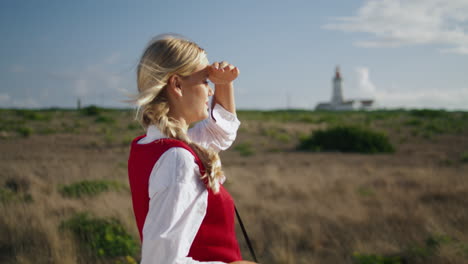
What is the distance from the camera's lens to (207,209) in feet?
3.94

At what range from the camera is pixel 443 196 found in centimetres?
686

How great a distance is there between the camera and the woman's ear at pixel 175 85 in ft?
4.31

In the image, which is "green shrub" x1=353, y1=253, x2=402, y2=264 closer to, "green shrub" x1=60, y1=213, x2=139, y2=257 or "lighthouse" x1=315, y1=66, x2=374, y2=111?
"green shrub" x1=60, y1=213, x2=139, y2=257

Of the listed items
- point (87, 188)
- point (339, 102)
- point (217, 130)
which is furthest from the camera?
point (339, 102)

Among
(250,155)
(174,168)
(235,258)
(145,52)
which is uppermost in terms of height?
(145,52)

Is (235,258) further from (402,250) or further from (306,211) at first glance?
(306,211)

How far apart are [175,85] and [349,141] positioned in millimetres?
18792

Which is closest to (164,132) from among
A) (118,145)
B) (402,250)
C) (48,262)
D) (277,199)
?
(48,262)

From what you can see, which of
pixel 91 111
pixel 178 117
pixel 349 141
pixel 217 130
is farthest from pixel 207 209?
pixel 91 111

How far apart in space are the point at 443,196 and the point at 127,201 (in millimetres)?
5425

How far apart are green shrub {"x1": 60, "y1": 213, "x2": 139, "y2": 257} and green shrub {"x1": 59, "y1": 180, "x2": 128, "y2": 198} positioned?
86.0 inches

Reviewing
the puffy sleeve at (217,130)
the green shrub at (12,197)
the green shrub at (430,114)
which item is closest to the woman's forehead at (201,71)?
the puffy sleeve at (217,130)

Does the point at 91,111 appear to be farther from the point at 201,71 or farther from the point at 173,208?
the point at 173,208

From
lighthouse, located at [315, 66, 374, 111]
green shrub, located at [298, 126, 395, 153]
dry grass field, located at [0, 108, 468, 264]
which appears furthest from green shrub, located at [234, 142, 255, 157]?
lighthouse, located at [315, 66, 374, 111]
